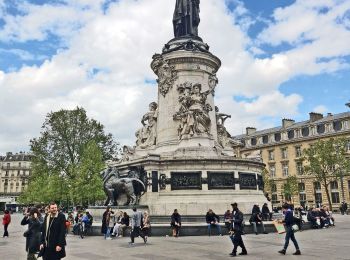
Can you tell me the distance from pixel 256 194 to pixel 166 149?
23.3ft

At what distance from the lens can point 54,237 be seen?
8078 mm

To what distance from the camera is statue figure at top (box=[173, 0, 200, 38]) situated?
3275cm

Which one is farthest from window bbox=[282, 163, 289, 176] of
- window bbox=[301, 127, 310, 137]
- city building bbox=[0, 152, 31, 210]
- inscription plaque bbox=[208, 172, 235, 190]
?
city building bbox=[0, 152, 31, 210]

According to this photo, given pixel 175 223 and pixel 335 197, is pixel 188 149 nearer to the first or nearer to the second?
pixel 175 223

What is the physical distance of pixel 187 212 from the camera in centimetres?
2442

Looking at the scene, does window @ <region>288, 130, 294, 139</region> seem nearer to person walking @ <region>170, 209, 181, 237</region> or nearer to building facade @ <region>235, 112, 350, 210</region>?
building facade @ <region>235, 112, 350, 210</region>

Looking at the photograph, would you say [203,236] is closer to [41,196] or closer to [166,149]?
[166,149]

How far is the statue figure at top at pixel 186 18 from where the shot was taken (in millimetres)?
32750

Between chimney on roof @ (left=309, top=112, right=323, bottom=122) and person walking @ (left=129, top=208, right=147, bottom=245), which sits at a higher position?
chimney on roof @ (left=309, top=112, right=323, bottom=122)

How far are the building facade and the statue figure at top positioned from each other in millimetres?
40360

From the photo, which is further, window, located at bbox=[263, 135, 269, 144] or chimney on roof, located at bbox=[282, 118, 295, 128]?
window, located at bbox=[263, 135, 269, 144]

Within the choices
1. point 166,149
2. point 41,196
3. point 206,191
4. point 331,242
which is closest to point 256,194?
point 206,191

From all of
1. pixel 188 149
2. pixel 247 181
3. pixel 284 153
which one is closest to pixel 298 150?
pixel 284 153

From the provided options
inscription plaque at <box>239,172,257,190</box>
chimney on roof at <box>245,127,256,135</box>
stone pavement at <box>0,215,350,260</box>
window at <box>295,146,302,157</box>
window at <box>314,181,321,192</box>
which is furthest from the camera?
chimney on roof at <box>245,127,256,135</box>
